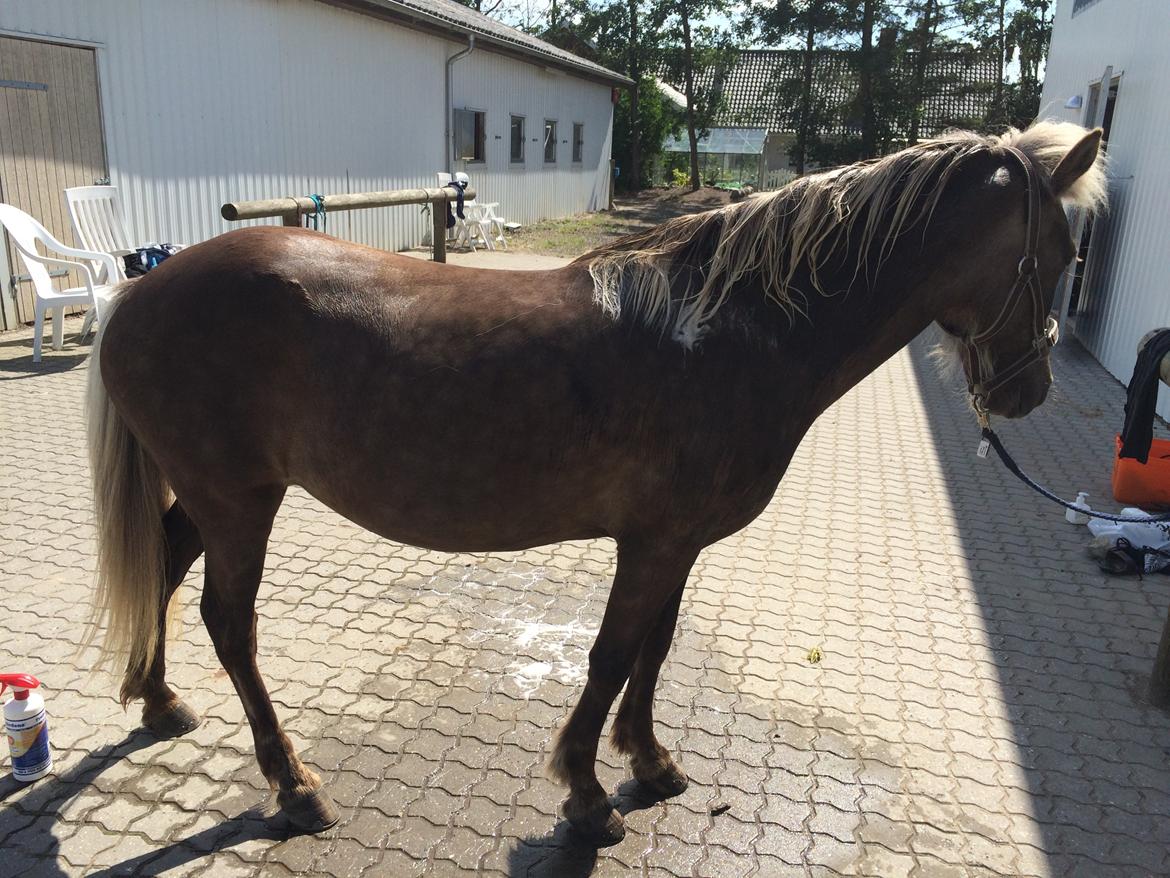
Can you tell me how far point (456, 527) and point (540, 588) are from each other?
1.80 m

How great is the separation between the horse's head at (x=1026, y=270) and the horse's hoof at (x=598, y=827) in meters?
1.62

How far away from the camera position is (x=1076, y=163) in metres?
2.09

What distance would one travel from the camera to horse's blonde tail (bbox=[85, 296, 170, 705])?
2533mm

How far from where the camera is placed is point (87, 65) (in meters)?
8.29

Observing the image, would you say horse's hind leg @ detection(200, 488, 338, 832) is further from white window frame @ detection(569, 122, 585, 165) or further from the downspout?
white window frame @ detection(569, 122, 585, 165)

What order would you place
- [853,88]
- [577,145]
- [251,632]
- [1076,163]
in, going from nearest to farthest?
[1076,163], [251,632], [577,145], [853,88]

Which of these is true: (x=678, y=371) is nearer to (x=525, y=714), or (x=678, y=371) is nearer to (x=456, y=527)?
(x=456, y=527)

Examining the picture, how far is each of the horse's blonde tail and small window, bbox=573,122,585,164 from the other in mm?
21551

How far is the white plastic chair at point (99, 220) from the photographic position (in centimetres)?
780

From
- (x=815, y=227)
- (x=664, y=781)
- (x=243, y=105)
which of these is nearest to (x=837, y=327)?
(x=815, y=227)

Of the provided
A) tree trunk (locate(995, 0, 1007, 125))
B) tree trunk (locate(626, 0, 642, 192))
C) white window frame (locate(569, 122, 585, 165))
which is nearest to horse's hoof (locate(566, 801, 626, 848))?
white window frame (locate(569, 122, 585, 165))

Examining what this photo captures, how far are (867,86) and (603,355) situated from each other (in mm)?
25904

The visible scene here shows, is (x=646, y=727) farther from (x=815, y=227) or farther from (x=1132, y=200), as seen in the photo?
(x=1132, y=200)

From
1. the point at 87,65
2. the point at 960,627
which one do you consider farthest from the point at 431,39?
the point at 960,627
